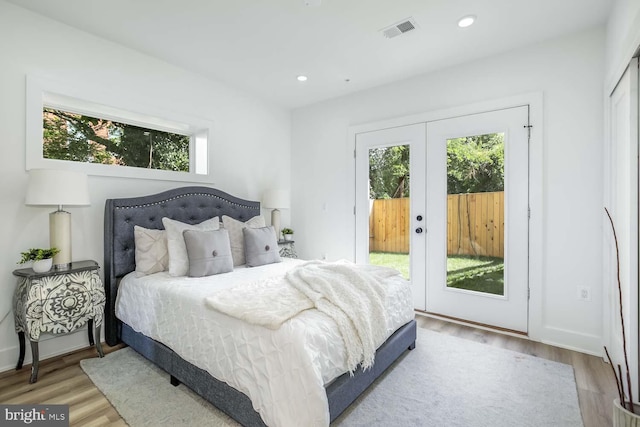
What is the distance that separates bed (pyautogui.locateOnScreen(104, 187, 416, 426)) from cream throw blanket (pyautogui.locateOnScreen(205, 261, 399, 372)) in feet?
0.52

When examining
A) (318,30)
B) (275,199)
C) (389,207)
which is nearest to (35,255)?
(275,199)

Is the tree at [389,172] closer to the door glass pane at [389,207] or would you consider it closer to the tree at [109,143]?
the door glass pane at [389,207]

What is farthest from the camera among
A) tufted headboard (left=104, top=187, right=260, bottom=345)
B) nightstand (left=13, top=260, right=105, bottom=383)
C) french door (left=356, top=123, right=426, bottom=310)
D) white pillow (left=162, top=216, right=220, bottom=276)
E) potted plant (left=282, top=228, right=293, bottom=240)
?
potted plant (left=282, top=228, right=293, bottom=240)

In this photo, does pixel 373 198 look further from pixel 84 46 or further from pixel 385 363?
pixel 84 46

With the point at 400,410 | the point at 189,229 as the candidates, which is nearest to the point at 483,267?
the point at 400,410

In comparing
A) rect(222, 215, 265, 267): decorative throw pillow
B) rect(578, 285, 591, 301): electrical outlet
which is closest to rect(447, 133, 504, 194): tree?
rect(578, 285, 591, 301): electrical outlet

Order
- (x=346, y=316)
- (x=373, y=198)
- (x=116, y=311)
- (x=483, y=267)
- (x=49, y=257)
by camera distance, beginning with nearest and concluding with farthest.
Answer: (x=346, y=316), (x=49, y=257), (x=116, y=311), (x=483, y=267), (x=373, y=198)

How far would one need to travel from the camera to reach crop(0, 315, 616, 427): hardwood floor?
1785mm

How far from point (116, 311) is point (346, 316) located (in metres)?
2.06

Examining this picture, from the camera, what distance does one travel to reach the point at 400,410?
1.83 m

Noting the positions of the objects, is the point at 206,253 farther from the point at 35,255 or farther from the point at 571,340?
the point at 571,340

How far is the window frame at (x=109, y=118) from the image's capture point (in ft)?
7.84

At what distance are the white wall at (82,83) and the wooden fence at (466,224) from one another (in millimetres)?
1951

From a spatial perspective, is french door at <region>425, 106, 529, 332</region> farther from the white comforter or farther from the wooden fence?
the white comforter
